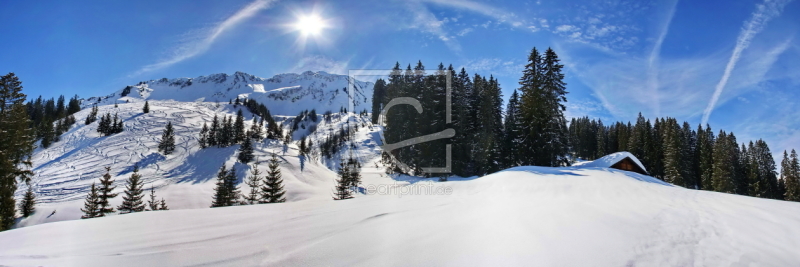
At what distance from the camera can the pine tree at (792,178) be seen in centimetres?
3866

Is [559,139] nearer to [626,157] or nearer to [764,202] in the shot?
[626,157]

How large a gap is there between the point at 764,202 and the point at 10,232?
13.7 meters

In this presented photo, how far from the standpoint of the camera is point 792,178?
131 ft

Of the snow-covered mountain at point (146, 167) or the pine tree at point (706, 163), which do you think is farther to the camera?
the pine tree at point (706, 163)

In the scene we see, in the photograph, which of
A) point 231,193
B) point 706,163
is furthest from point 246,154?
point 706,163

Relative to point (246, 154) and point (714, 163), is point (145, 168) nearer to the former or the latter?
point (246, 154)

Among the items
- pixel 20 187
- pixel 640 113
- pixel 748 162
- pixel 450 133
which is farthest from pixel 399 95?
pixel 640 113

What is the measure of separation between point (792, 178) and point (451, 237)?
6403 centimetres

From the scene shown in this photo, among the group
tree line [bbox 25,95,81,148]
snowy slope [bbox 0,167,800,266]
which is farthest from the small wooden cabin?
tree line [bbox 25,95,81,148]

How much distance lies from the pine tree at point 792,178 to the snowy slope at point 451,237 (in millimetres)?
56089

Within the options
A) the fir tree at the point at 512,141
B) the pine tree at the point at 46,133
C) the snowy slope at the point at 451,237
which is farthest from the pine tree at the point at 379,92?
the pine tree at the point at 46,133

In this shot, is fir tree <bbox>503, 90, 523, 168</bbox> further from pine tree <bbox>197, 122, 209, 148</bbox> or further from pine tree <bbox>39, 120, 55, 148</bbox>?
pine tree <bbox>39, 120, 55, 148</bbox>

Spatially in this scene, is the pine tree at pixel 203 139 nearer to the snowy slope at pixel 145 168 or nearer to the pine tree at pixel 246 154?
the snowy slope at pixel 145 168

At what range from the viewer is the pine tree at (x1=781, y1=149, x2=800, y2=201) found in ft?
127
